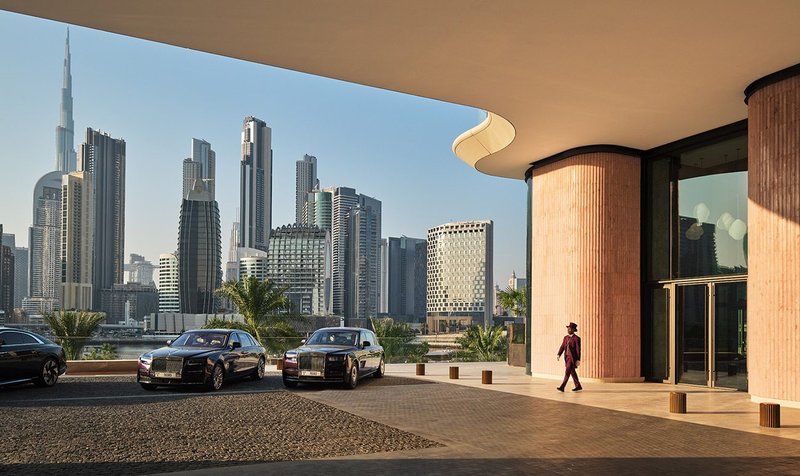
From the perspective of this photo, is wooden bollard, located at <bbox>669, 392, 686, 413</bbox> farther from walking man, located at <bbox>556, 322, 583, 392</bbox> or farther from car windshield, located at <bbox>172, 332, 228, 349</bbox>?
car windshield, located at <bbox>172, 332, 228, 349</bbox>

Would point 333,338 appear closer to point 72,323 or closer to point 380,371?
point 380,371

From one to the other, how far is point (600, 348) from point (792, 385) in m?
6.09

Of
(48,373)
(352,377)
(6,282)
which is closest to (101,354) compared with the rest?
(48,373)

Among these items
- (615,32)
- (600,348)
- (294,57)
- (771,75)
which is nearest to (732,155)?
(771,75)

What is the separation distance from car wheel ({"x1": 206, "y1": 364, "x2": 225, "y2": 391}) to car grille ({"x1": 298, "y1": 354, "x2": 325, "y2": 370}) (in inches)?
69.4

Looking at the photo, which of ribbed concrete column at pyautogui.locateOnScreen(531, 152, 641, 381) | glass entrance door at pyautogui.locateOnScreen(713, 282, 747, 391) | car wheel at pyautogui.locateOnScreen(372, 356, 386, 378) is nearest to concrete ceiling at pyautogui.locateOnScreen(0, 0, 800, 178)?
ribbed concrete column at pyautogui.locateOnScreen(531, 152, 641, 381)

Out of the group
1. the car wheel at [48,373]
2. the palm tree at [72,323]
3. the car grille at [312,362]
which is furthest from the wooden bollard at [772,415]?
the palm tree at [72,323]

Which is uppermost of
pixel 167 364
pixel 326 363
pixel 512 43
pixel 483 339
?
pixel 512 43

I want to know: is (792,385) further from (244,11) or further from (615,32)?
(244,11)

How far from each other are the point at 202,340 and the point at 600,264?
394 inches

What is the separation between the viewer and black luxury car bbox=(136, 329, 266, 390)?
604 inches

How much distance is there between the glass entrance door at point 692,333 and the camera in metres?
16.9

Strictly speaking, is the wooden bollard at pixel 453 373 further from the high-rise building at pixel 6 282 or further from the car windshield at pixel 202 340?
the high-rise building at pixel 6 282

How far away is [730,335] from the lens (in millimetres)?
16047
